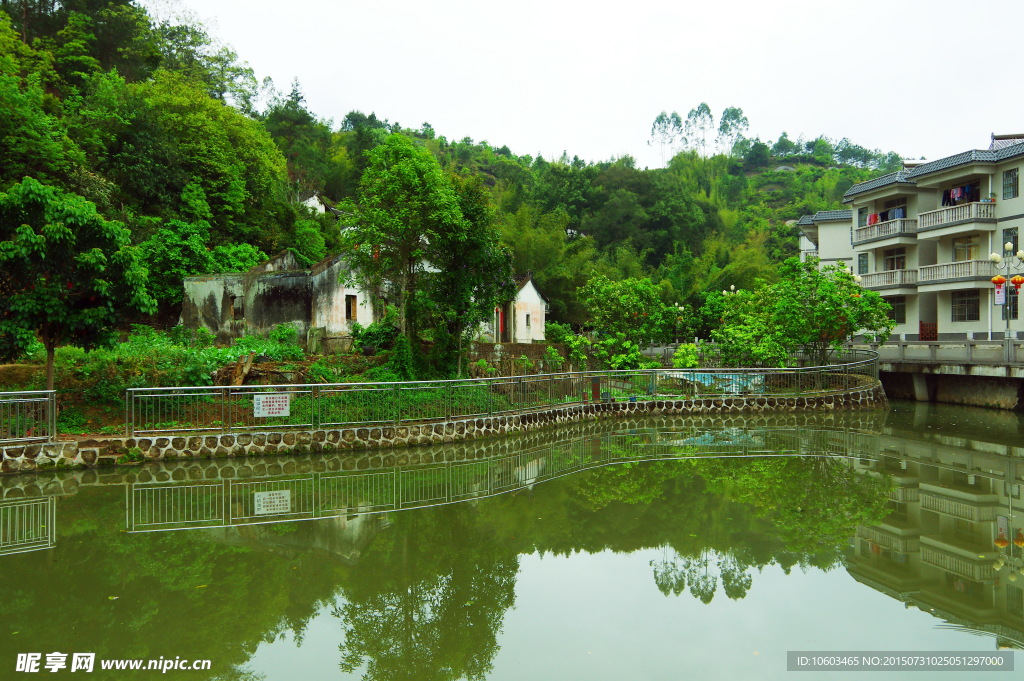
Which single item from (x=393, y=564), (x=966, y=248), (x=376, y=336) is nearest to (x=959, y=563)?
(x=393, y=564)

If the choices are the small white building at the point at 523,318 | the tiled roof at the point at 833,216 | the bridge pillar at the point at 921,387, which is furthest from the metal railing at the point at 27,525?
the tiled roof at the point at 833,216

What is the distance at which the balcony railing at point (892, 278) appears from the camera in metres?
27.8

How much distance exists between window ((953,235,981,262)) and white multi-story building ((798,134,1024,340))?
0.13 feet

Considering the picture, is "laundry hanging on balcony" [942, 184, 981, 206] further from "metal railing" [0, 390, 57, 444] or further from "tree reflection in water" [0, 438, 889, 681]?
"metal railing" [0, 390, 57, 444]

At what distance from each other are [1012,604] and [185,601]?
7660 mm

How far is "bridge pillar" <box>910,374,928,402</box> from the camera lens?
22469 mm

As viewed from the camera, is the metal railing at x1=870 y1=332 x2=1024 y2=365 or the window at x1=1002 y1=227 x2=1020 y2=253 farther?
the window at x1=1002 y1=227 x2=1020 y2=253

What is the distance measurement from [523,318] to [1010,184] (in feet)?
70.1

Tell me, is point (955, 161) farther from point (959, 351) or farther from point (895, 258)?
point (959, 351)

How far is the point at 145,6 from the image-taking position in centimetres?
3628

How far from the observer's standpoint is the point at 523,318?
30125mm

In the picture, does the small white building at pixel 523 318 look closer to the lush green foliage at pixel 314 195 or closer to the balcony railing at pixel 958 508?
the lush green foliage at pixel 314 195

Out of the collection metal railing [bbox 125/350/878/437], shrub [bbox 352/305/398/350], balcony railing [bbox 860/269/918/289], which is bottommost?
metal railing [bbox 125/350/878/437]

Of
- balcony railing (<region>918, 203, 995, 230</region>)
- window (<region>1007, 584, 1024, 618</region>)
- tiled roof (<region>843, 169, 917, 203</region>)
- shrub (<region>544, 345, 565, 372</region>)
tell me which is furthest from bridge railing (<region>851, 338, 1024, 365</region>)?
window (<region>1007, 584, 1024, 618</region>)
